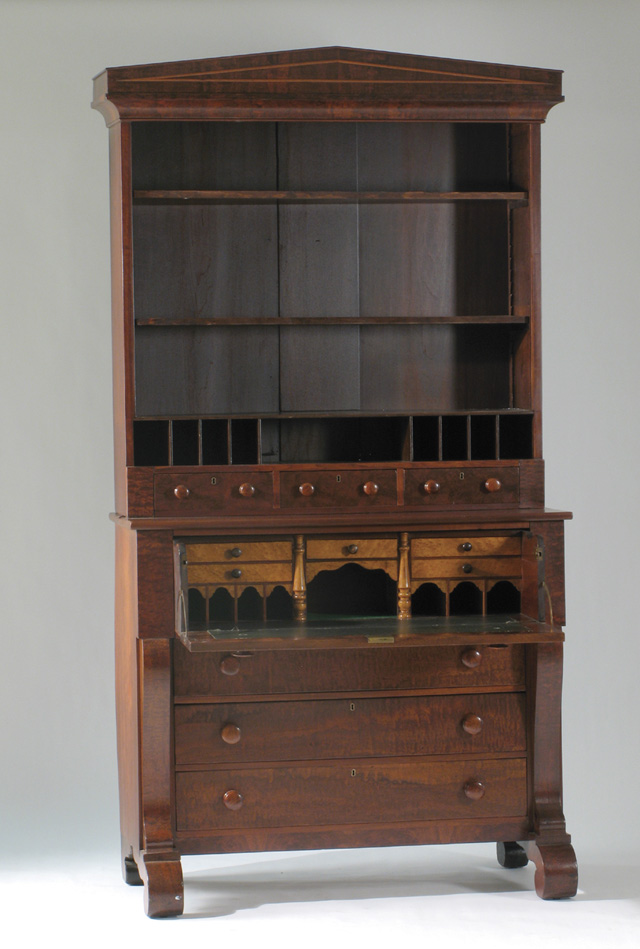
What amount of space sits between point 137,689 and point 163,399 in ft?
3.14

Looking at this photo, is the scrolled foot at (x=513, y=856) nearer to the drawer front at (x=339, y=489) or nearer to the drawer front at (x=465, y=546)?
the drawer front at (x=465, y=546)

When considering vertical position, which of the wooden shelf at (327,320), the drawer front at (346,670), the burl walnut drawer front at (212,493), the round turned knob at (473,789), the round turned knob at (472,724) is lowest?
the round turned knob at (473,789)

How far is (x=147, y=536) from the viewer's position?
3.69m

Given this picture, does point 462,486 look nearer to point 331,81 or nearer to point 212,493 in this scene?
point 212,493

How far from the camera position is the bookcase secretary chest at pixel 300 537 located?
12.3 feet

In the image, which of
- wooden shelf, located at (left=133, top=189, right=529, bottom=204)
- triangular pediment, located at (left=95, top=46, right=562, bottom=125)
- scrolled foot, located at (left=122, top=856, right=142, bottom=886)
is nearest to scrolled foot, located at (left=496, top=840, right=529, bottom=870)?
scrolled foot, located at (left=122, top=856, right=142, bottom=886)

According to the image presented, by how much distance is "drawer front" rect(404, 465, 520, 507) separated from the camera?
12.8 ft

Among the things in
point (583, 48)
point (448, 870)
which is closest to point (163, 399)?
point (448, 870)

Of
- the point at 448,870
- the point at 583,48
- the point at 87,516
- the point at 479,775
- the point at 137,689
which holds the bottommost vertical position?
the point at 448,870

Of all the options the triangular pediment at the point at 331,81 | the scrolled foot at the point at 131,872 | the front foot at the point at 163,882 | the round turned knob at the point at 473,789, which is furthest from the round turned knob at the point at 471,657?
the triangular pediment at the point at 331,81

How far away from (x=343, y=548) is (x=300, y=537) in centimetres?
14

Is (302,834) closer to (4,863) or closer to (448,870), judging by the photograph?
(448,870)

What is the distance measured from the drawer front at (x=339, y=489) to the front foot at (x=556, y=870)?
109 cm

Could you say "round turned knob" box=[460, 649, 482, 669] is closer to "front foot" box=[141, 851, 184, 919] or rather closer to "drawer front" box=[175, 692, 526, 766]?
"drawer front" box=[175, 692, 526, 766]
